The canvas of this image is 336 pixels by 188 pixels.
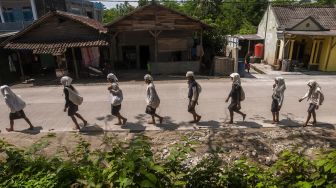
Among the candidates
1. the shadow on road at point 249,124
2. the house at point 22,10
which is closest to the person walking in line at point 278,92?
the shadow on road at point 249,124

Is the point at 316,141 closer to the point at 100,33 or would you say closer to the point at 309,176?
the point at 309,176

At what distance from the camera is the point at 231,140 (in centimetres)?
749

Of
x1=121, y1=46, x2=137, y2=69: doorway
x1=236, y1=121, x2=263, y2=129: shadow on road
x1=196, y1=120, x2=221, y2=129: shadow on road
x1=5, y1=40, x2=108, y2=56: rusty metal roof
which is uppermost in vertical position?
x1=5, y1=40, x2=108, y2=56: rusty metal roof

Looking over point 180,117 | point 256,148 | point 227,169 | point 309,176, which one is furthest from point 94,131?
point 309,176

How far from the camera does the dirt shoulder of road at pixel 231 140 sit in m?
6.80

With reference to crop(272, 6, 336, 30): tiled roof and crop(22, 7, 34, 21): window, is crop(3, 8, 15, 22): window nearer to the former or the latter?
crop(22, 7, 34, 21): window

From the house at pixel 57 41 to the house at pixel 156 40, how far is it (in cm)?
157

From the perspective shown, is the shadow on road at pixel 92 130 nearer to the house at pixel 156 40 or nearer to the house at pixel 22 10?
the house at pixel 156 40

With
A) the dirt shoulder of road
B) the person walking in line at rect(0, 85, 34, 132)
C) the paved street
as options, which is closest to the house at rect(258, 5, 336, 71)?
the paved street

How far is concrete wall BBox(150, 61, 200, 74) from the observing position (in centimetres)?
1727

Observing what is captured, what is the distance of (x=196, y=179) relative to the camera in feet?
12.5

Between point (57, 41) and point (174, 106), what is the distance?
10.4 m

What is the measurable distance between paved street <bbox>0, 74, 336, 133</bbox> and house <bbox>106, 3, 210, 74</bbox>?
2.80 metres

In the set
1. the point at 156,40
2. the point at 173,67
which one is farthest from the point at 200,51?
the point at 156,40
